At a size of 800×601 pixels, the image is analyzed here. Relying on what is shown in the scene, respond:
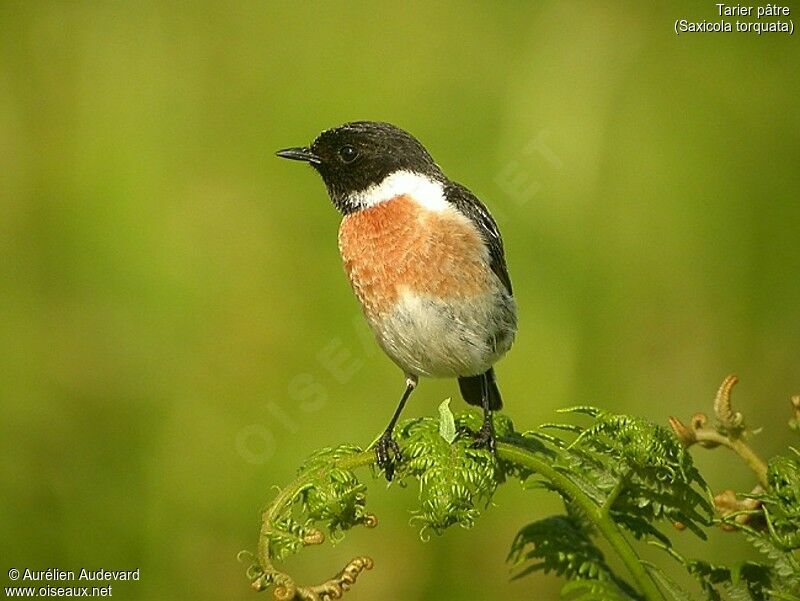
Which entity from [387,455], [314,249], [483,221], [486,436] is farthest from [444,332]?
[486,436]

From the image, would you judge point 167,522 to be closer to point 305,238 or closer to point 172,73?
point 305,238

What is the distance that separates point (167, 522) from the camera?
3.95m

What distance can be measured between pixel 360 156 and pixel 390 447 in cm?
140

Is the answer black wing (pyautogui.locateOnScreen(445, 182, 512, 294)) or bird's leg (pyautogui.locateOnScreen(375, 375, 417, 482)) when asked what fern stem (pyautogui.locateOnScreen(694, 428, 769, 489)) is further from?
black wing (pyautogui.locateOnScreen(445, 182, 512, 294))

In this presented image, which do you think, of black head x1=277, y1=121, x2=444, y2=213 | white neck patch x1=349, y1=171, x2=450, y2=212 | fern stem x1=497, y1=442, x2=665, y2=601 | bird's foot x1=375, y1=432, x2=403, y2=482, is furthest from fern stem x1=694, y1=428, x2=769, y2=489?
black head x1=277, y1=121, x2=444, y2=213

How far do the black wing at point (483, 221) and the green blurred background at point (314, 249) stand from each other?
1.40 feet

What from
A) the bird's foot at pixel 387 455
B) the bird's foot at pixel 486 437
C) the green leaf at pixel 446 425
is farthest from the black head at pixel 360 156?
the green leaf at pixel 446 425

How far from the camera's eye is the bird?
12.3 feet

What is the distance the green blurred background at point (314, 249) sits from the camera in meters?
4.07

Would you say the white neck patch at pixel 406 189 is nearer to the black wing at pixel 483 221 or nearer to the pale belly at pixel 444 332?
the black wing at pixel 483 221

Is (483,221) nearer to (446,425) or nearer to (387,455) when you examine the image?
(387,455)

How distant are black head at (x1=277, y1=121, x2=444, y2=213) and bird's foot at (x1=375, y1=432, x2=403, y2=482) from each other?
1164mm

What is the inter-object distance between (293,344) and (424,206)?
92 centimetres

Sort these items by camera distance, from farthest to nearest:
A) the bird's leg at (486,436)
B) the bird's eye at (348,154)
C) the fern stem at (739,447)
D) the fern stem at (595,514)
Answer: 1. the bird's eye at (348,154)
2. the bird's leg at (486,436)
3. the fern stem at (739,447)
4. the fern stem at (595,514)
